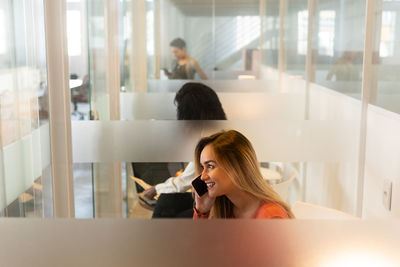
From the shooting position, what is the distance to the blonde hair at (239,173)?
4.17ft

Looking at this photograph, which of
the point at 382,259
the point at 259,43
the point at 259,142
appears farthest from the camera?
the point at 259,43

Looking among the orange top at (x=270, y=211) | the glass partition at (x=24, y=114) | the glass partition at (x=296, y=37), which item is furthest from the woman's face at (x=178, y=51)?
the orange top at (x=270, y=211)

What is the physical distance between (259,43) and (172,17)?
1.28 feet

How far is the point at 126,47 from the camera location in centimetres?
192

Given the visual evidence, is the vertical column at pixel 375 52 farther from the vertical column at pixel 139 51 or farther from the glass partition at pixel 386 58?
the vertical column at pixel 139 51

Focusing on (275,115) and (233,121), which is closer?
(233,121)

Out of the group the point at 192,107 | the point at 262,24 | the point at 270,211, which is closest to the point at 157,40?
the point at 192,107

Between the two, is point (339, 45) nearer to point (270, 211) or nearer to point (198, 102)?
point (198, 102)

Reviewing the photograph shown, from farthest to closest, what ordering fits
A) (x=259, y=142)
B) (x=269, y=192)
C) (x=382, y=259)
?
(x=259, y=142), (x=269, y=192), (x=382, y=259)

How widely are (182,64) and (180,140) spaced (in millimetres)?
349

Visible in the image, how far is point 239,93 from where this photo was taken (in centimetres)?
198

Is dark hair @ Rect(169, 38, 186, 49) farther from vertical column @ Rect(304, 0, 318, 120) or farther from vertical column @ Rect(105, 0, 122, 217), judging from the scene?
vertical column @ Rect(304, 0, 318, 120)

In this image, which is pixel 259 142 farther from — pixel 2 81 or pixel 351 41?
pixel 2 81

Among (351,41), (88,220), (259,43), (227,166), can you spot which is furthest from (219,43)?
(88,220)
